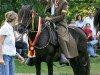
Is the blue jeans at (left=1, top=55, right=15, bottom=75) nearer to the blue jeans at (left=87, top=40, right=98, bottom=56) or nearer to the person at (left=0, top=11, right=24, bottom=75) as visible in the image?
the person at (left=0, top=11, right=24, bottom=75)

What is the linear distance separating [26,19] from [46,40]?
1.05 m

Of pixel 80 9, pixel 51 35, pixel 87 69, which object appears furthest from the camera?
pixel 80 9

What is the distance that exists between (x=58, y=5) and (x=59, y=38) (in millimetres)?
1033

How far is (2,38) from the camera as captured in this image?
10.1 m

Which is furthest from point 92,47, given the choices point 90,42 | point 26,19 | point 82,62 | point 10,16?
point 10,16

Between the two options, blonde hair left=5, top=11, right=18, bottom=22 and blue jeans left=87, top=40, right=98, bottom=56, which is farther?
blue jeans left=87, top=40, right=98, bottom=56

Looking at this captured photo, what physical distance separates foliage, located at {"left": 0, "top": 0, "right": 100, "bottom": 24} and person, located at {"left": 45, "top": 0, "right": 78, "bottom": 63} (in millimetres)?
8187

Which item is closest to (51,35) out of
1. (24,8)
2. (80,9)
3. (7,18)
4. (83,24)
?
(24,8)

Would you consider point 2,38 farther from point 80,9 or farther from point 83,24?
point 80,9

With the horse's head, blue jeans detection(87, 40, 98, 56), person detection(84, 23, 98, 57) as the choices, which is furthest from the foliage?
the horse's head

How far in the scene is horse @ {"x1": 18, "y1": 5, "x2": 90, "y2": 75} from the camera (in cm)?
1328

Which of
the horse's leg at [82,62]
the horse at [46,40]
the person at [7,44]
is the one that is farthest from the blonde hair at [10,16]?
the horse's leg at [82,62]

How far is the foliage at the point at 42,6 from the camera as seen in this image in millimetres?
23806

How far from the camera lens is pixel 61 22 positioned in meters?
14.5
